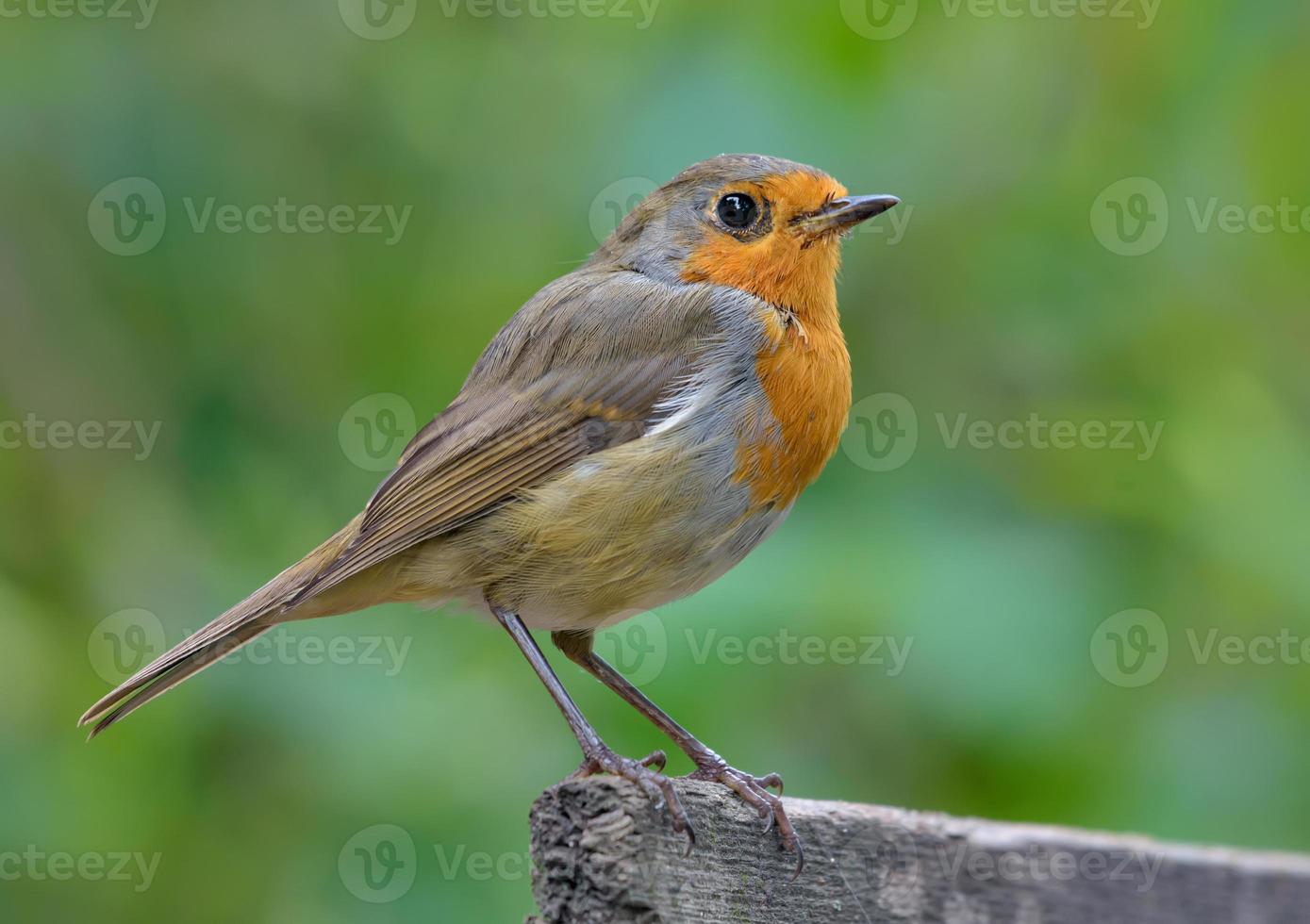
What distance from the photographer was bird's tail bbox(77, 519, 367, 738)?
3791 millimetres

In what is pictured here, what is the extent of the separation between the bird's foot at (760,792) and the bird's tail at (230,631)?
3.89 feet

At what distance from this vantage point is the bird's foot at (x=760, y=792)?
257 cm

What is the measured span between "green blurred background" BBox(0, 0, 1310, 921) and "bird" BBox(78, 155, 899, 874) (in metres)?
0.12

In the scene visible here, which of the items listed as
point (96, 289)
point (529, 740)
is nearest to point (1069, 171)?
point (529, 740)

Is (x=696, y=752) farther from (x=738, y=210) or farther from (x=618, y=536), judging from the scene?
(x=738, y=210)

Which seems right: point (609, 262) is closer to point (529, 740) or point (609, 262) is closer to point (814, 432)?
point (814, 432)

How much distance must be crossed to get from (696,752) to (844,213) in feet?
5.24

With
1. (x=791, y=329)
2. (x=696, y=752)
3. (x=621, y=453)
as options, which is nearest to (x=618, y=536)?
(x=621, y=453)

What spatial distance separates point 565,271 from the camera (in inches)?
178

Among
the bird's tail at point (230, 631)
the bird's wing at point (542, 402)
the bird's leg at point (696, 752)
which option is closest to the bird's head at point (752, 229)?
the bird's wing at point (542, 402)

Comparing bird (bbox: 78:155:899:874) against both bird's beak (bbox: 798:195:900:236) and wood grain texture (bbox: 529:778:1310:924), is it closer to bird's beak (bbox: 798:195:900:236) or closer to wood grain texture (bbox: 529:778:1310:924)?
bird's beak (bbox: 798:195:900:236)

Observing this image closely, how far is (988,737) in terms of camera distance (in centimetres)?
364

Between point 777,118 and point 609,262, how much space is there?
2.51ft

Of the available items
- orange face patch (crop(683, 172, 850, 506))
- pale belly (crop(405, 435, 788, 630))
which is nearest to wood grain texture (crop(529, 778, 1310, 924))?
pale belly (crop(405, 435, 788, 630))
